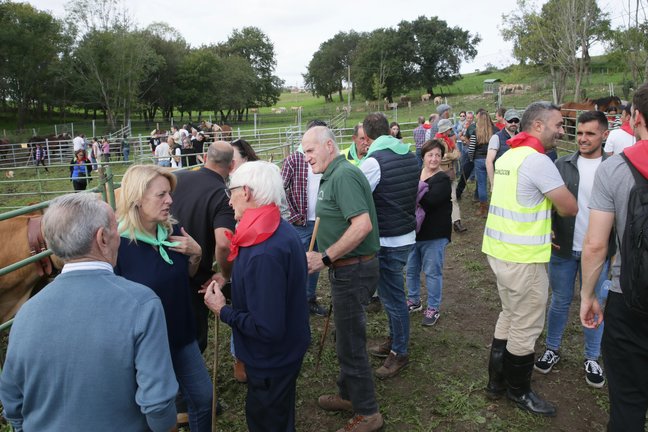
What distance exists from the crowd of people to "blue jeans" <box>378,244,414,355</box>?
1cm

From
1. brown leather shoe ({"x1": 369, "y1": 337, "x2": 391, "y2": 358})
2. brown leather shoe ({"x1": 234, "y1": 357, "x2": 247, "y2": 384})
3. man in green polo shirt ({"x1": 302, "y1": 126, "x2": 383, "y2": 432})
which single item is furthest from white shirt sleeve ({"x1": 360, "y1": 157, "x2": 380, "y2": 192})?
brown leather shoe ({"x1": 234, "y1": 357, "x2": 247, "y2": 384})

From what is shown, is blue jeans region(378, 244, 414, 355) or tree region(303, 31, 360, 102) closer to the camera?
blue jeans region(378, 244, 414, 355)

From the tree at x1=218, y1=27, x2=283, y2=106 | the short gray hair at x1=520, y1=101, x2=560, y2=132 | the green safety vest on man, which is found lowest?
the green safety vest on man

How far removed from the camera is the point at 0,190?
47.8 ft

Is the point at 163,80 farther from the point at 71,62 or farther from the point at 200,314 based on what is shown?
the point at 200,314

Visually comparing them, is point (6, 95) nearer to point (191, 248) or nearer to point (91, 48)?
point (91, 48)

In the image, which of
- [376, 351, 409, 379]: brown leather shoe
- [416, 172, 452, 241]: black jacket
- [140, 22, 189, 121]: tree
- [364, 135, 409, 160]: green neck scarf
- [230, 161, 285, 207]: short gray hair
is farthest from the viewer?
[140, 22, 189, 121]: tree

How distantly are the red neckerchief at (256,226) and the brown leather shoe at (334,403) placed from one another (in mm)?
1648

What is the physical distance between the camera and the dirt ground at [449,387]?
3166 millimetres

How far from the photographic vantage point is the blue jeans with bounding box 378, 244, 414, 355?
11.6 feet

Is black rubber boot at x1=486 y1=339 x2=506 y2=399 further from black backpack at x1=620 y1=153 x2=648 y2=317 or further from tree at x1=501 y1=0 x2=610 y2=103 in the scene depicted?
tree at x1=501 y1=0 x2=610 y2=103

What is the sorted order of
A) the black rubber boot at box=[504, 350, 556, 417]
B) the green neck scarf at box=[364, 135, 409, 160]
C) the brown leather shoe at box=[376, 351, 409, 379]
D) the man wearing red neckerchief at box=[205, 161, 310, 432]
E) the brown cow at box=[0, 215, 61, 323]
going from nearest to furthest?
1. the man wearing red neckerchief at box=[205, 161, 310, 432]
2. the black rubber boot at box=[504, 350, 556, 417]
3. the green neck scarf at box=[364, 135, 409, 160]
4. the brown leather shoe at box=[376, 351, 409, 379]
5. the brown cow at box=[0, 215, 61, 323]

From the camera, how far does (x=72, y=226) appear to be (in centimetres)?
158

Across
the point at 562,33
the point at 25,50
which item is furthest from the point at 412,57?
the point at 25,50
